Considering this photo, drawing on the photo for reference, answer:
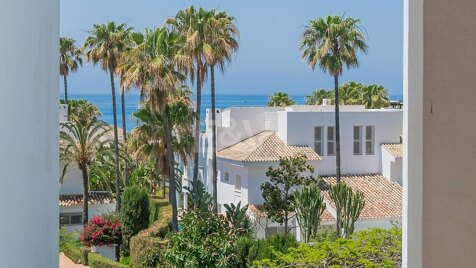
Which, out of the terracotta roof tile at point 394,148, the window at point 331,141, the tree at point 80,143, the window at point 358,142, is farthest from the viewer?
the window at point 358,142

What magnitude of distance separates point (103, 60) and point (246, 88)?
6958cm

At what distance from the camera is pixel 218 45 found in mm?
16219

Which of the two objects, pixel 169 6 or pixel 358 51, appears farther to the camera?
pixel 169 6

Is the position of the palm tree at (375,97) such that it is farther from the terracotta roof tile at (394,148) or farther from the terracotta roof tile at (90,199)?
the terracotta roof tile at (90,199)

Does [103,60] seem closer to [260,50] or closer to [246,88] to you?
[260,50]

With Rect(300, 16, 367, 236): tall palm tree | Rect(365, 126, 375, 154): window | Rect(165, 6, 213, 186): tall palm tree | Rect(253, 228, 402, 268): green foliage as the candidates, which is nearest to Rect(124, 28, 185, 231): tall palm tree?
Rect(165, 6, 213, 186): tall palm tree

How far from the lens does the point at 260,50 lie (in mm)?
67875

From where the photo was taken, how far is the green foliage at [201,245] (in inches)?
369

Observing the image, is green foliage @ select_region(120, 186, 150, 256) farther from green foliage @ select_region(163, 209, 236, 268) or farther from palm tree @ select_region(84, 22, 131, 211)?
palm tree @ select_region(84, 22, 131, 211)
